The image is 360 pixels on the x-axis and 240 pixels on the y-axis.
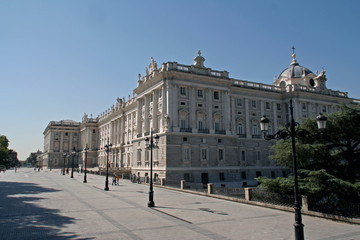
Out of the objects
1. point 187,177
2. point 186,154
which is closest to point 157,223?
point 187,177

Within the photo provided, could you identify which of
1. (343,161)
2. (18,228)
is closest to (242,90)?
(343,161)

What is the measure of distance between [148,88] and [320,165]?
3156cm

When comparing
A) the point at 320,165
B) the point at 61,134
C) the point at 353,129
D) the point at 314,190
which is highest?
the point at 61,134

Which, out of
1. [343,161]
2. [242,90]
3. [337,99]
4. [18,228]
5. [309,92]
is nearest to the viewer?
[18,228]

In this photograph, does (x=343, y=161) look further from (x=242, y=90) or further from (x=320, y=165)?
(x=242, y=90)

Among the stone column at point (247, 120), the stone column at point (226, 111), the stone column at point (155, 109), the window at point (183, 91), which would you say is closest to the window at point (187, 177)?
the stone column at point (155, 109)

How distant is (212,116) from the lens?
41.8m

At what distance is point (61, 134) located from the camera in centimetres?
10950

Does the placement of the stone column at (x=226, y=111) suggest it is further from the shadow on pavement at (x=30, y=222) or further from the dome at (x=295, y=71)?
the shadow on pavement at (x=30, y=222)

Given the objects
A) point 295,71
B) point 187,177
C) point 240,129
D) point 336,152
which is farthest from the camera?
point 295,71

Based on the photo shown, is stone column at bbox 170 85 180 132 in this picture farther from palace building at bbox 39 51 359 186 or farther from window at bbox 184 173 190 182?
window at bbox 184 173 190 182

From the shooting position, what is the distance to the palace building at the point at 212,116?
3856 cm

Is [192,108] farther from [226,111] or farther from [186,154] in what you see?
[186,154]

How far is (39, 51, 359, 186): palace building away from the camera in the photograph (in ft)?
127
